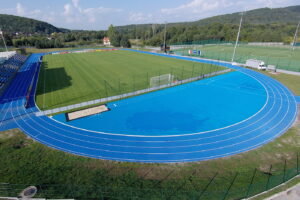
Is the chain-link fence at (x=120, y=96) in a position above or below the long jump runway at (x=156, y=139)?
above

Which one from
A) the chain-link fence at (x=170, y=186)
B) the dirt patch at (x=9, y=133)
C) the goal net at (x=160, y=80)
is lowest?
the dirt patch at (x=9, y=133)

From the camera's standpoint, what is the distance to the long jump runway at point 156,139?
15.3 metres

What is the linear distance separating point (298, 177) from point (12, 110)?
32.3 m

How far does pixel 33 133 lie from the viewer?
1838 centimetres

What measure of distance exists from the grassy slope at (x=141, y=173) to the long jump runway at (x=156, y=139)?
872 millimetres

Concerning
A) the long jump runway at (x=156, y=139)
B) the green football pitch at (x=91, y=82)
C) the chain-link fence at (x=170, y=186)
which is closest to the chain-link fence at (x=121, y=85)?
the green football pitch at (x=91, y=82)

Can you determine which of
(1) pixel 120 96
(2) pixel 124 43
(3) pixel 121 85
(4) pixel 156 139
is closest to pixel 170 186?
(4) pixel 156 139

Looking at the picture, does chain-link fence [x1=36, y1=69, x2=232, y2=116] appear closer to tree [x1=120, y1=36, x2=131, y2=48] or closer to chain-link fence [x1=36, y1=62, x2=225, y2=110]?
chain-link fence [x1=36, y1=62, x2=225, y2=110]

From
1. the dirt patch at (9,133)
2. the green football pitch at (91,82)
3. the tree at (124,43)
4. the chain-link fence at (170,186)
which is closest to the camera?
the chain-link fence at (170,186)

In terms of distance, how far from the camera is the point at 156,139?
57.2 feet

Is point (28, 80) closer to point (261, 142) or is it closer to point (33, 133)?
point (33, 133)

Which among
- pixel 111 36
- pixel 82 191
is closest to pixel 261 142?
pixel 82 191

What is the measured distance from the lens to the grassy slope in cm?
1168

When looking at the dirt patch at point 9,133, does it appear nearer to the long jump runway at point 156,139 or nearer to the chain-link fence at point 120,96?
the long jump runway at point 156,139
